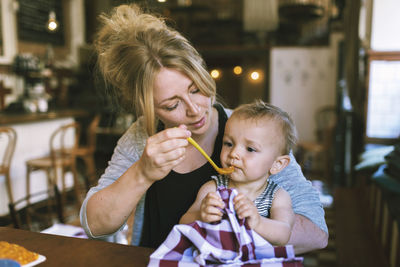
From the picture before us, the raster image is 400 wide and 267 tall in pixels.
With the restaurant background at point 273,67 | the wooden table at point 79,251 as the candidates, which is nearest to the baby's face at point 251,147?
the wooden table at point 79,251

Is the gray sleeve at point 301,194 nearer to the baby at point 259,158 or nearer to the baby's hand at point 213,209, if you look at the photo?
the baby at point 259,158

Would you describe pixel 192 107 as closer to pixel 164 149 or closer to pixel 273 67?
pixel 164 149

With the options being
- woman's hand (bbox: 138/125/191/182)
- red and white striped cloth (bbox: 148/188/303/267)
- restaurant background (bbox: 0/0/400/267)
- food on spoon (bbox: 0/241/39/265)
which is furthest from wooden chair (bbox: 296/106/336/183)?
food on spoon (bbox: 0/241/39/265)

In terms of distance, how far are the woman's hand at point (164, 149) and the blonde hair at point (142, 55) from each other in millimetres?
297

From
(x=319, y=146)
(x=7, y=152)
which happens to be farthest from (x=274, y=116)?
(x=319, y=146)

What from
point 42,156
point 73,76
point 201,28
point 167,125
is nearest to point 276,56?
point 201,28

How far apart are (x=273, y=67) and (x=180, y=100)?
6.35m

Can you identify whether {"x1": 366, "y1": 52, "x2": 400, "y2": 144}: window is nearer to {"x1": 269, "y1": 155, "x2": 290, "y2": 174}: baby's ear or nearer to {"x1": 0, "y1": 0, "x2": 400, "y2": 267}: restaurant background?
{"x1": 0, "y1": 0, "x2": 400, "y2": 267}: restaurant background

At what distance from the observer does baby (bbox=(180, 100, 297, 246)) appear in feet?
3.88

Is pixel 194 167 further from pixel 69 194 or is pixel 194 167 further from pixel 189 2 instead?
pixel 189 2

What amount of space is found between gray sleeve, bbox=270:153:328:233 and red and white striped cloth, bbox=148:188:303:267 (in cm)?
42

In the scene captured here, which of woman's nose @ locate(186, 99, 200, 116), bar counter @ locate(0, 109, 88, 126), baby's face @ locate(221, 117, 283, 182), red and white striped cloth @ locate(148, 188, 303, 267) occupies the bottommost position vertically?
bar counter @ locate(0, 109, 88, 126)

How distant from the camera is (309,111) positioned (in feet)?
23.8

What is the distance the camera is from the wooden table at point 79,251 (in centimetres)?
96
